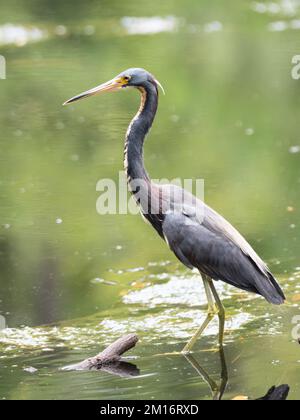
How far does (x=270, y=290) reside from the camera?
660 cm

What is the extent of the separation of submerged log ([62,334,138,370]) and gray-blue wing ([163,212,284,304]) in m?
0.86

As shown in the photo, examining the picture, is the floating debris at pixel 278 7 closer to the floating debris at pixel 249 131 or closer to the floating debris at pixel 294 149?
the floating debris at pixel 249 131

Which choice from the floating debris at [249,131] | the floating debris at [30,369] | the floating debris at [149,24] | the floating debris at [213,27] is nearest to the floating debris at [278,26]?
the floating debris at [213,27]

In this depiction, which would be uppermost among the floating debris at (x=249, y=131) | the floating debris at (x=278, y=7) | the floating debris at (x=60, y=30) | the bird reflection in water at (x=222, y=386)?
the floating debris at (x=278, y=7)

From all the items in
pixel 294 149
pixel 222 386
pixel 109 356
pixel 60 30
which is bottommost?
pixel 222 386

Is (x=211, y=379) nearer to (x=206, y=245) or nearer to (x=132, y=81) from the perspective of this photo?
(x=206, y=245)

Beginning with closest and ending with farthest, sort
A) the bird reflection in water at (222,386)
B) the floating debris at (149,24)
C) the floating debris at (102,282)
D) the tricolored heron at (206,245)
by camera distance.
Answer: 1. the bird reflection in water at (222,386)
2. the tricolored heron at (206,245)
3. the floating debris at (102,282)
4. the floating debris at (149,24)

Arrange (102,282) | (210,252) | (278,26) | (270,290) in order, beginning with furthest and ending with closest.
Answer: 1. (278,26)
2. (102,282)
3. (210,252)
4. (270,290)

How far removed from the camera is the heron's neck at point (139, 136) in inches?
281

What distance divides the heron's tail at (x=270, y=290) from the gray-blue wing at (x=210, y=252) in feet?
0.18

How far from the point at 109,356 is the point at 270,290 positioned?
1206mm

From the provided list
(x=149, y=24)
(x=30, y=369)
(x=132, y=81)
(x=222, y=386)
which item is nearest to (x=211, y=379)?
(x=222, y=386)

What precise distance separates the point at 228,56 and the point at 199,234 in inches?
465

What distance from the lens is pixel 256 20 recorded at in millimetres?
21250
